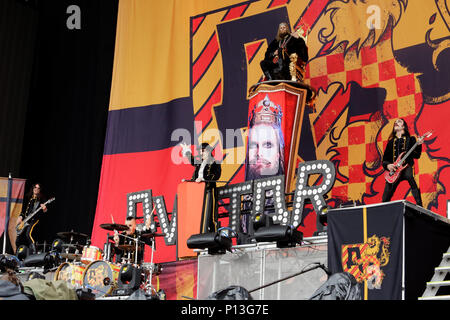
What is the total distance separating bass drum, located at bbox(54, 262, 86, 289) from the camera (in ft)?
28.5

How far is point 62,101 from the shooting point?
47.6ft

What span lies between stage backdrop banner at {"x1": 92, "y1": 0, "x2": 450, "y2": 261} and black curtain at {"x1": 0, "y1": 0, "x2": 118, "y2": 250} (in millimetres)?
518

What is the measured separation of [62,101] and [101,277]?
7.05 m

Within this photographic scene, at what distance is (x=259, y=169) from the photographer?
9.09m

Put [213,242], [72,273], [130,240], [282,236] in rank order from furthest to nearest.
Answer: [130,240] → [72,273] → [213,242] → [282,236]

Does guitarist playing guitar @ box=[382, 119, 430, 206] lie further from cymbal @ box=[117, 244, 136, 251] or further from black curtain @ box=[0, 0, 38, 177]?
black curtain @ box=[0, 0, 38, 177]

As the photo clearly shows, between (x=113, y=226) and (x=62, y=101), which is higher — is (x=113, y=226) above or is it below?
below

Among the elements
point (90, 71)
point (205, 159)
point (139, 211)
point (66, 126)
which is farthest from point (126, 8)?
point (205, 159)

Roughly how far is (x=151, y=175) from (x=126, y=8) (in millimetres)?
4117

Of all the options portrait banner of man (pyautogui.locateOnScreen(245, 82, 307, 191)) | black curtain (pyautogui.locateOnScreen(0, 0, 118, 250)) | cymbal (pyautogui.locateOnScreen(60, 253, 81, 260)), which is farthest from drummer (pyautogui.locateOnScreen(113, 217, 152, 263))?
black curtain (pyautogui.locateOnScreen(0, 0, 118, 250))

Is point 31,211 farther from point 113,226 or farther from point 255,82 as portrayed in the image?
point 255,82

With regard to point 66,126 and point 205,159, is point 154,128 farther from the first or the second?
point 205,159

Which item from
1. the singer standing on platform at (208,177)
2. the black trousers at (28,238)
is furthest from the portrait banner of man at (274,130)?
the black trousers at (28,238)

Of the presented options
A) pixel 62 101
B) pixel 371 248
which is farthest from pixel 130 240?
pixel 62 101
